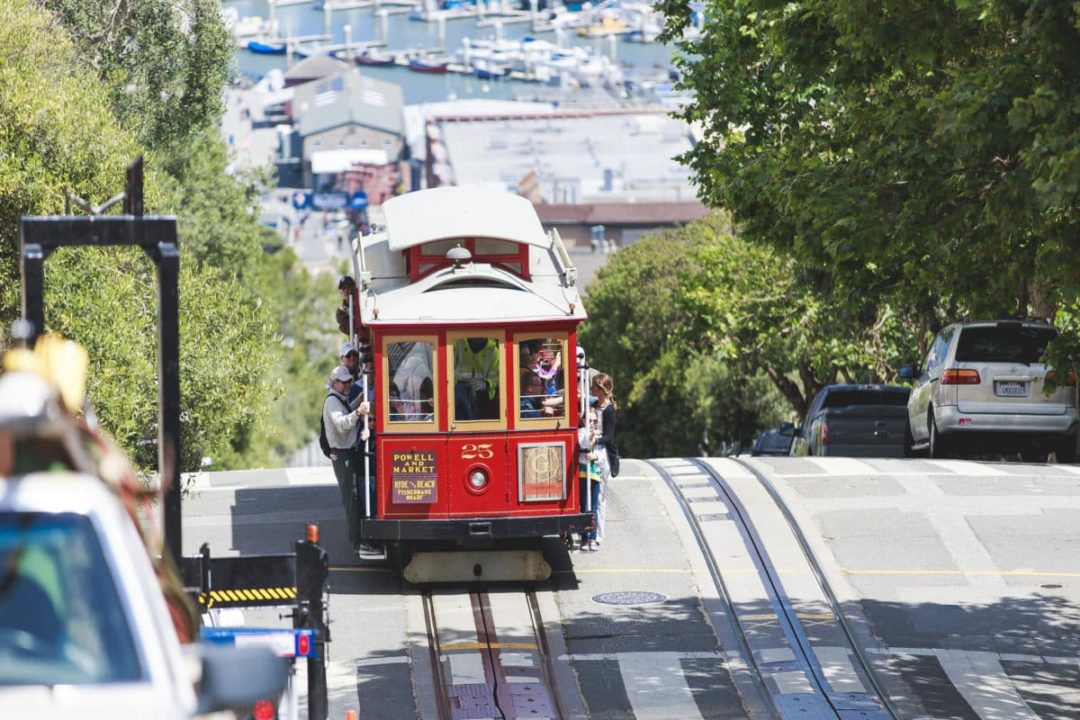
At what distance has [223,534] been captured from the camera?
1777cm

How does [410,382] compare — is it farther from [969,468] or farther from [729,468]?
[969,468]

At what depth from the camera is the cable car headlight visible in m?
15.0

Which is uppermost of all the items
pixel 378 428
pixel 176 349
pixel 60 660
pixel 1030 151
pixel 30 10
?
pixel 30 10

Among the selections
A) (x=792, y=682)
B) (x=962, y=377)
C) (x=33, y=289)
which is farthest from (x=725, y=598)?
A: (x=33, y=289)

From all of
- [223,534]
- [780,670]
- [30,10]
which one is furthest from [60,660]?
[30,10]

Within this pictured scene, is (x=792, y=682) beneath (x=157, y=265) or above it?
beneath

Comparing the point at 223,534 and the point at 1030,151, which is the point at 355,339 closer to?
the point at 223,534

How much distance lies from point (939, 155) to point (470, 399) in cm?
482

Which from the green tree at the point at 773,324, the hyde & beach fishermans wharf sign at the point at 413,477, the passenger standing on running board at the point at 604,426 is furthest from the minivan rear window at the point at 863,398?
the hyde & beach fishermans wharf sign at the point at 413,477

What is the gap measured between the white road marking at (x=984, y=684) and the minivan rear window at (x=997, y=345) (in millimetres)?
7661

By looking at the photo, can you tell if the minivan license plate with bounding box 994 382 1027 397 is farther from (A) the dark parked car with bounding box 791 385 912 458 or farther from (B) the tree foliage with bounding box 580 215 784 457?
(B) the tree foliage with bounding box 580 215 784 457

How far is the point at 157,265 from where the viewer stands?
7.59m

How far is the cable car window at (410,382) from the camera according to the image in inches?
586

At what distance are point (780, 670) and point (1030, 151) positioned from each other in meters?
4.91
